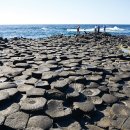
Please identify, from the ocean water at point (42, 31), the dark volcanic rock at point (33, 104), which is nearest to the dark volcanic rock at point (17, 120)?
the dark volcanic rock at point (33, 104)

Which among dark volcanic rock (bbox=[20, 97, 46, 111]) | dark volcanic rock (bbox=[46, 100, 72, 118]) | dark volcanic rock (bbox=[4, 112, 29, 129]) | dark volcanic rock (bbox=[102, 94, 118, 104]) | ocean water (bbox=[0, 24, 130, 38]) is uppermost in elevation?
dark volcanic rock (bbox=[20, 97, 46, 111])

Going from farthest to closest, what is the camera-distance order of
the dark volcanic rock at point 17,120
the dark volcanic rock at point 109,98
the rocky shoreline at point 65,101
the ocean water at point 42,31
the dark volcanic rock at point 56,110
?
the ocean water at point 42,31 → the dark volcanic rock at point 109,98 → the dark volcanic rock at point 56,110 → the rocky shoreline at point 65,101 → the dark volcanic rock at point 17,120

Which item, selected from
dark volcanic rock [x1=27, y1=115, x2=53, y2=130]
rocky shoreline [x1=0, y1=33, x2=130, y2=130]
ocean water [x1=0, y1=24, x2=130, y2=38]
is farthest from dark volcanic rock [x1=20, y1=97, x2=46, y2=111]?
ocean water [x1=0, y1=24, x2=130, y2=38]

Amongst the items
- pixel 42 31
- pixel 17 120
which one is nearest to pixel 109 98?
pixel 17 120

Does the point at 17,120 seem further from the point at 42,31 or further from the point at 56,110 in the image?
the point at 42,31

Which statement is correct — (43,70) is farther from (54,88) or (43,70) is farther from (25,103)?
(25,103)

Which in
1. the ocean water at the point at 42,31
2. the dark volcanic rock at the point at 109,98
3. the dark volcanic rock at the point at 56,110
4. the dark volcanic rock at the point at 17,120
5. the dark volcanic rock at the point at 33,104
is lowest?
the ocean water at the point at 42,31

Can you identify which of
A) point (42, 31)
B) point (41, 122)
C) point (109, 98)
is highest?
point (41, 122)

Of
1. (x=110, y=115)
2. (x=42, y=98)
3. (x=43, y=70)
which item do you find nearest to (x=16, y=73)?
(x=43, y=70)

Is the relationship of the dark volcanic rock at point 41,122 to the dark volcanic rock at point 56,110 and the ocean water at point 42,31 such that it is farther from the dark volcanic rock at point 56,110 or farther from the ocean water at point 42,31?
the ocean water at point 42,31

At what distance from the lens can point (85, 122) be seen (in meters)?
3.73

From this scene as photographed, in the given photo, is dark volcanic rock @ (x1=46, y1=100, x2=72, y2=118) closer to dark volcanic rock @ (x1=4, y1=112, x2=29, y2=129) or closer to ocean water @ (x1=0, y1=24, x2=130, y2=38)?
dark volcanic rock @ (x1=4, y1=112, x2=29, y2=129)

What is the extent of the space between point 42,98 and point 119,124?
1386 millimetres

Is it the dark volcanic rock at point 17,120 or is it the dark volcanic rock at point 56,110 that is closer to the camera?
the dark volcanic rock at point 17,120
